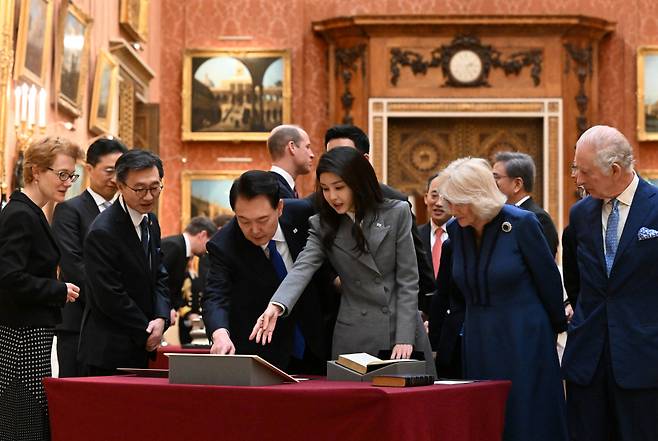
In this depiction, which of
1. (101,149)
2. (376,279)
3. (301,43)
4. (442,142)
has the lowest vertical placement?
(376,279)

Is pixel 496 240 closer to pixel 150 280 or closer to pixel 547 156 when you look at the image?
pixel 150 280

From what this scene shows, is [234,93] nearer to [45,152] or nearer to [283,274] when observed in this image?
[45,152]

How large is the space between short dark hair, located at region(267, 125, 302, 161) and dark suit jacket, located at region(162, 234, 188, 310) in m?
2.76

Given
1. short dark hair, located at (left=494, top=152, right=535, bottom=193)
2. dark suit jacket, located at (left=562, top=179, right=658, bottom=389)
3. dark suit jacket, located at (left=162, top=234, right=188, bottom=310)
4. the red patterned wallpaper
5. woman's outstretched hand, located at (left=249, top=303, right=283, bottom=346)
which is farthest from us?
the red patterned wallpaper

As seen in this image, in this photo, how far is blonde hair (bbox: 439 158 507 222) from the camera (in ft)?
19.1

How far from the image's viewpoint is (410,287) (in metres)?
5.84

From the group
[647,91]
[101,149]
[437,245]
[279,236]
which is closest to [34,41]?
[101,149]

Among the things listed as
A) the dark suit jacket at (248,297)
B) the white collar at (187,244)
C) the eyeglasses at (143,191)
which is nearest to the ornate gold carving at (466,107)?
the white collar at (187,244)

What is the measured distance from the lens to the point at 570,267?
20.7ft

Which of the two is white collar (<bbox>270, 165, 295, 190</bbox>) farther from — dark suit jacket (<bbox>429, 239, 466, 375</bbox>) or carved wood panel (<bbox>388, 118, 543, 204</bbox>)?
carved wood panel (<bbox>388, 118, 543, 204</bbox>)

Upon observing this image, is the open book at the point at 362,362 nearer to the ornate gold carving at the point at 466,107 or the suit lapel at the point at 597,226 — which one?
the suit lapel at the point at 597,226

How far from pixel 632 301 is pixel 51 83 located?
835cm

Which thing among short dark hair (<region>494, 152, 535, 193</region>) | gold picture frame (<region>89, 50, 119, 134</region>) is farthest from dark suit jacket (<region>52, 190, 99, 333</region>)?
gold picture frame (<region>89, 50, 119, 134</region>)

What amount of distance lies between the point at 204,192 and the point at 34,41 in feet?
27.2
